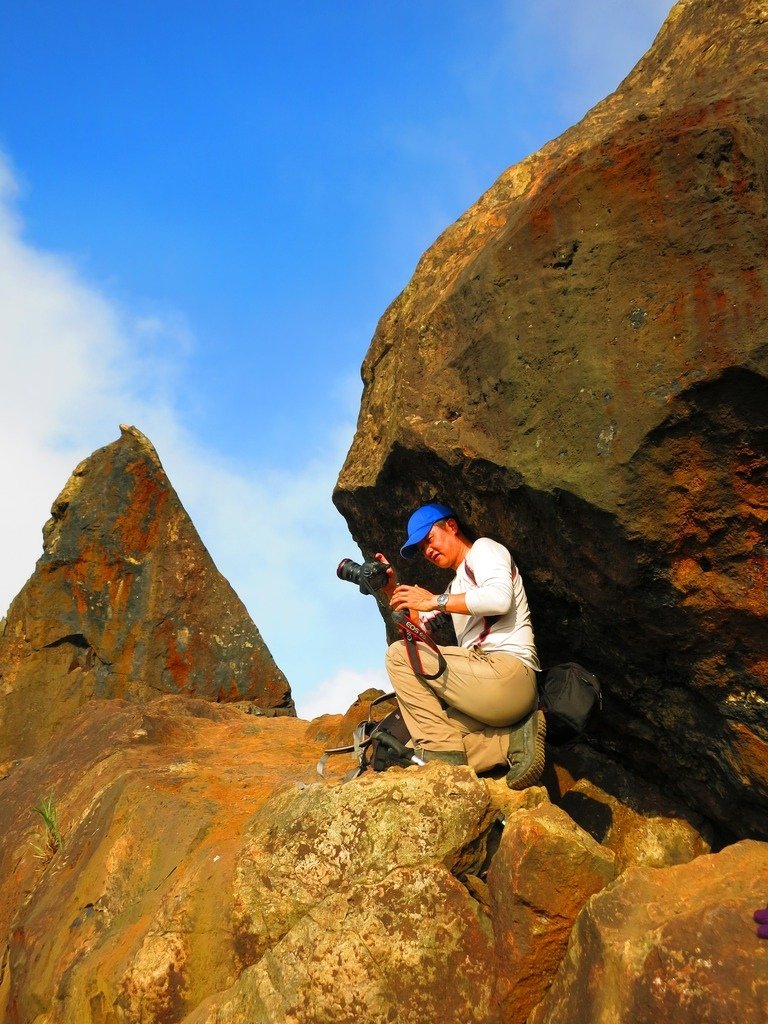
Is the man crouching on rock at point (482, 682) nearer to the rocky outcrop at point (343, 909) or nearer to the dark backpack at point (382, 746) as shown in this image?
the dark backpack at point (382, 746)

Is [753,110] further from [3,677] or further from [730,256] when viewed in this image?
[3,677]

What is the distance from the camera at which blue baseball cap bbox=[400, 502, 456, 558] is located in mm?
6176

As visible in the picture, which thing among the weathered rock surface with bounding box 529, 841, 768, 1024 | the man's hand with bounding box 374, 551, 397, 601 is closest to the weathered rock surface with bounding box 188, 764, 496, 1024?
the weathered rock surface with bounding box 529, 841, 768, 1024

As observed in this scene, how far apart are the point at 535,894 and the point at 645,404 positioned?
2.59 metres

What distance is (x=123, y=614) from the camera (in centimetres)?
1292

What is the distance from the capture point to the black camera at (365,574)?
6.40 meters

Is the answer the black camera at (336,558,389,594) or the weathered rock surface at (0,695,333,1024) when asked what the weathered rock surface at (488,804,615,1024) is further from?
the black camera at (336,558,389,594)

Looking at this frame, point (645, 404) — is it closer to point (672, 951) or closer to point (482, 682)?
point (482, 682)

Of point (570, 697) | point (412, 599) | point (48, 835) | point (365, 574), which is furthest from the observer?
point (48, 835)

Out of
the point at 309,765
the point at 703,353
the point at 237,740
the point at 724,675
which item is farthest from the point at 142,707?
the point at 703,353

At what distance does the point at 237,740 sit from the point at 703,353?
574cm

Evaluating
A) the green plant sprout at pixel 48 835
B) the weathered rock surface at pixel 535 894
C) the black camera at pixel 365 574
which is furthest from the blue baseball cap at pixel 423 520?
the green plant sprout at pixel 48 835

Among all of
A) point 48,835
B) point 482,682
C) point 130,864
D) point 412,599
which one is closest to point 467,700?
point 482,682

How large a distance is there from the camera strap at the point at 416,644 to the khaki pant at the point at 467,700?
29 mm
